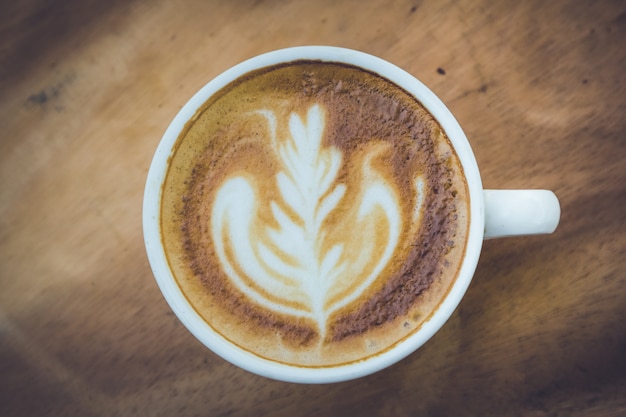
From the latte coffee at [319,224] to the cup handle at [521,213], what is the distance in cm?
4

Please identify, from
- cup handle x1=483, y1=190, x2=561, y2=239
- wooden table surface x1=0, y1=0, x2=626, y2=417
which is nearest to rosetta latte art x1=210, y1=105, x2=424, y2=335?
cup handle x1=483, y1=190, x2=561, y2=239

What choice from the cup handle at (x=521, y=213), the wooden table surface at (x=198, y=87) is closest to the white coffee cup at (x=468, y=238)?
the cup handle at (x=521, y=213)

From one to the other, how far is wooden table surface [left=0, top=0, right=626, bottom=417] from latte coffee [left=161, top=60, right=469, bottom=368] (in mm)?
204

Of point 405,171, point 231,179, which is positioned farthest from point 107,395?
point 405,171

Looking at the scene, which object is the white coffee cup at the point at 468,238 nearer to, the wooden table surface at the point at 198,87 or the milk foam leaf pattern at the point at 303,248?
the milk foam leaf pattern at the point at 303,248

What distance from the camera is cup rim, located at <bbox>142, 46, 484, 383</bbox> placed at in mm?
789

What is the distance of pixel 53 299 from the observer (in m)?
1.00

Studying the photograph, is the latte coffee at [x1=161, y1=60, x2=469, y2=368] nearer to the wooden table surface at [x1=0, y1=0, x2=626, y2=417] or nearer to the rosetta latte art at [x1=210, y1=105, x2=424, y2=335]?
the rosetta latte art at [x1=210, y1=105, x2=424, y2=335]

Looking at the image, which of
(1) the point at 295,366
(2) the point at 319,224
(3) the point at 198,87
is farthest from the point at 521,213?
(3) the point at 198,87

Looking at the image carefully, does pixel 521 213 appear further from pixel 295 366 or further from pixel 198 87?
pixel 198 87

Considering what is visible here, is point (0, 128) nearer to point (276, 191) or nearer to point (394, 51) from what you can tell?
point (276, 191)

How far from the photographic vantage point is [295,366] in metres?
0.80

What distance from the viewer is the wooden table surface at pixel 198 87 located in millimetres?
990

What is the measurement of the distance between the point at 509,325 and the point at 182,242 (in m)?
0.63
